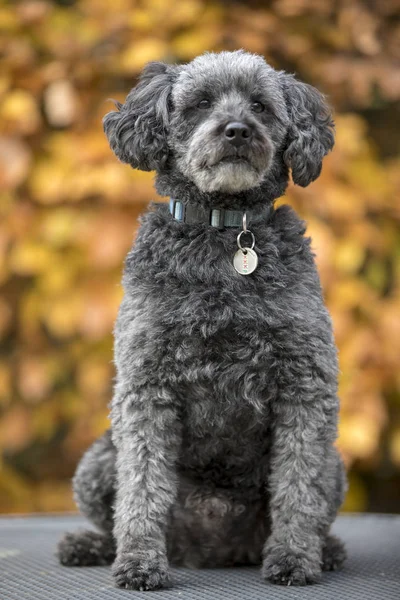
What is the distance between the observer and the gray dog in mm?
2914

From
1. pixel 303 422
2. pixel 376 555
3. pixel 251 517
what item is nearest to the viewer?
pixel 303 422

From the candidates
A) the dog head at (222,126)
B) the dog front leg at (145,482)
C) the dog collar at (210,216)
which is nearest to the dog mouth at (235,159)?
the dog head at (222,126)

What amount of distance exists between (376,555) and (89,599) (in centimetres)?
118

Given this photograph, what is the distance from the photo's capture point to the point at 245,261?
2.98 meters

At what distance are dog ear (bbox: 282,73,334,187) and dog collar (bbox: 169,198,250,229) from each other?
23cm

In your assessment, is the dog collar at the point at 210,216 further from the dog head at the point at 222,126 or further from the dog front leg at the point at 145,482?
the dog front leg at the point at 145,482

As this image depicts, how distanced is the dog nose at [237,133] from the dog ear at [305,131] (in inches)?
8.7

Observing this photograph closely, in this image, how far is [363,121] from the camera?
5637mm

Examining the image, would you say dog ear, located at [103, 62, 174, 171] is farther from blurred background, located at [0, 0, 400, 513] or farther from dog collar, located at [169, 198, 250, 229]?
blurred background, located at [0, 0, 400, 513]

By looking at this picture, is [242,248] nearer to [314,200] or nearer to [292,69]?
[314,200]

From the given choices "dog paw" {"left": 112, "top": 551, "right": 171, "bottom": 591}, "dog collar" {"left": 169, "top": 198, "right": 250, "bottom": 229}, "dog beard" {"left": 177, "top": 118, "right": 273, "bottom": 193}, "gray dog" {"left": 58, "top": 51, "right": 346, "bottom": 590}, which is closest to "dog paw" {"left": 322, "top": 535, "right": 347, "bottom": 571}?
"gray dog" {"left": 58, "top": 51, "right": 346, "bottom": 590}

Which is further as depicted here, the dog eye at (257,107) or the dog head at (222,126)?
the dog eye at (257,107)

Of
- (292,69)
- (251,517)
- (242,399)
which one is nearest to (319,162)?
(242,399)

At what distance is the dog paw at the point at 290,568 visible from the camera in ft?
9.53
